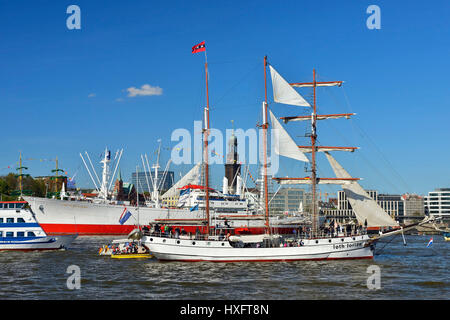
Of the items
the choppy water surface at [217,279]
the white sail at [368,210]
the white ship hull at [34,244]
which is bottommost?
the choppy water surface at [217,279]

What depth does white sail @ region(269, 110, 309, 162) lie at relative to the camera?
55.3 metres

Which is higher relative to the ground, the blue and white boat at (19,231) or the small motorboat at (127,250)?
the blue and white boat at (19,231)

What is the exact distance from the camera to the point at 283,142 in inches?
2188

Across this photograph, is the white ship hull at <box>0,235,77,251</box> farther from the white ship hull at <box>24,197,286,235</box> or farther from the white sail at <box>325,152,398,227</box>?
the white sail at <box>325,152,398,227</box>

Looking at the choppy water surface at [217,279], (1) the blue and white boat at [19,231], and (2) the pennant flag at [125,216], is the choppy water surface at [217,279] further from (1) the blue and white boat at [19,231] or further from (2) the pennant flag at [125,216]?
(2) the pennant flag at [125,216]

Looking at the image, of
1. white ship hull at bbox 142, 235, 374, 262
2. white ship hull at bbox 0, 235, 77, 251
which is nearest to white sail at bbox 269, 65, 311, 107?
white ship hull at bbox 142, 235, 374, 262

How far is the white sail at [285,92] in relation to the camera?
5622 centimetres

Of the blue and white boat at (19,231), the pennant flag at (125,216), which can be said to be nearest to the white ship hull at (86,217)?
the pennant flag at (125,216)

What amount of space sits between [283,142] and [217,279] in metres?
22.6

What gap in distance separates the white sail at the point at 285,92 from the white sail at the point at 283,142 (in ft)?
9.37

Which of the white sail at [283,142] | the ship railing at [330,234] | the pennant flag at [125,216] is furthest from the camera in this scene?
the pennant flag at [125,216]

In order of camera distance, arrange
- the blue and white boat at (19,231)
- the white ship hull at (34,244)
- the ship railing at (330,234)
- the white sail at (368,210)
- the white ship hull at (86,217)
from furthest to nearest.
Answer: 1. the white ship hull at (86,217)
2. the white ship hull at (34,244)
3. the blue and white boat at (19,231)
4. the white sail at (368,210)
5. the ship railing at (330,234)
